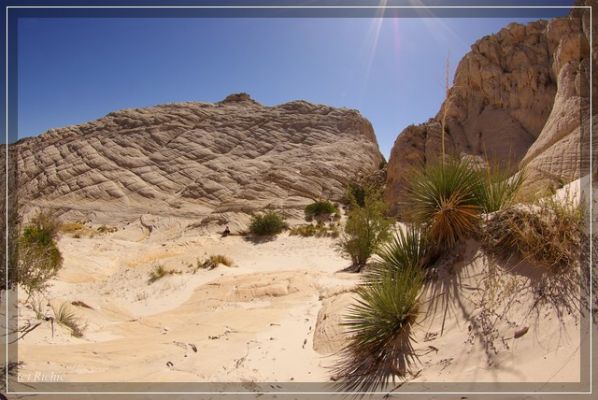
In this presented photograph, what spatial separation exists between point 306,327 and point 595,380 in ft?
13.1

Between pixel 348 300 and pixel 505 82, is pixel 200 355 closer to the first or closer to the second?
pixel 348 300

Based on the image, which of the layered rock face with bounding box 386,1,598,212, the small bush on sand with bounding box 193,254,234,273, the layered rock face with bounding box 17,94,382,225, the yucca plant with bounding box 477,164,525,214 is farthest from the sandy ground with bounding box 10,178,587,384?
the layered rock face with bounding box 17,94,382,225

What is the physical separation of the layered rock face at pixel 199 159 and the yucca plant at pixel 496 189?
1028 inches

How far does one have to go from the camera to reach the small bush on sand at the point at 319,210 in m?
28.7

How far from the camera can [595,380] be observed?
2.39 meters

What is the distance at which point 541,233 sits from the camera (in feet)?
11.3

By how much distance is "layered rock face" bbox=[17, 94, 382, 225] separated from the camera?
3497 centimetres

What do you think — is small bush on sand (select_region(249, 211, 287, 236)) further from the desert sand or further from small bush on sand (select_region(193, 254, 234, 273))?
the desert sand

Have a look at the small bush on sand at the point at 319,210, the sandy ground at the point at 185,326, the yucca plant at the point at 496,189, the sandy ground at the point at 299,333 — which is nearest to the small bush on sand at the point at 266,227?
the small bush on sand at the point at 319,210

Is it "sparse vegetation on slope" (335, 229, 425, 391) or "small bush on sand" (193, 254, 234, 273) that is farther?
"small bush on sand" (193, 254, 234, 273)

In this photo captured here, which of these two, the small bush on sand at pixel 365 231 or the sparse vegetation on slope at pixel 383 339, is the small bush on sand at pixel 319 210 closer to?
the small bush on sand at pixel 365 231

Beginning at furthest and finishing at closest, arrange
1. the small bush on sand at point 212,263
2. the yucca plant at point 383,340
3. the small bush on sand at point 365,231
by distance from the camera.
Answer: the small bush on sand at point 212,263 < the small bush on sand at point 365,231 < the yucca plant at point 383,340

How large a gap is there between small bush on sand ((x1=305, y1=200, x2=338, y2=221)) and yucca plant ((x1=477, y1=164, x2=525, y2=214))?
23.9 metres

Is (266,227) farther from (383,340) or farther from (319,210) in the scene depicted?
(383,340)
